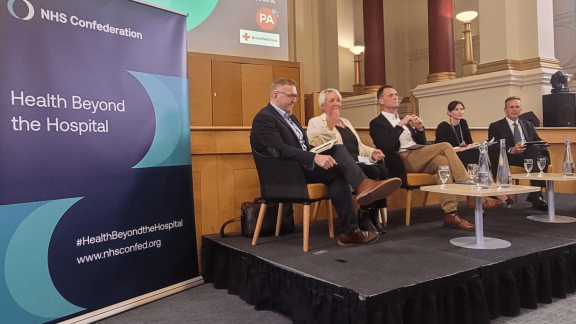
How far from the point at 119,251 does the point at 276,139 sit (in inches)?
38.0

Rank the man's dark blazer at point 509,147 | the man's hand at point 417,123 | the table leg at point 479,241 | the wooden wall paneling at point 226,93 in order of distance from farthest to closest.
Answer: the wooden wall paneling at point 226,93
the man's dark blazer at point 509,147
the man's hand at point 417,123
the table leg at point 479,241

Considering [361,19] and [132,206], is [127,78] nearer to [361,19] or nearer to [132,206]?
[132,206]

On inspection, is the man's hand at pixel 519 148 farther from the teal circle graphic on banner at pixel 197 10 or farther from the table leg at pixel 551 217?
the teal circle graphic on banner at pixel 197 10

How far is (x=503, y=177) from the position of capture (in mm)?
2469

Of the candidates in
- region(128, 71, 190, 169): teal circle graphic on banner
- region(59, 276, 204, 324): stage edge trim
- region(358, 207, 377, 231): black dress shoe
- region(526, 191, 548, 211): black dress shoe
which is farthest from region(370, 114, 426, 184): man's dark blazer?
region(59, 276, 204, 324): stage edge trim

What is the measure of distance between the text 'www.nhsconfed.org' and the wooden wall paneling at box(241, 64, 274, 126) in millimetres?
3327

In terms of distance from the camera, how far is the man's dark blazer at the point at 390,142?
304 cm

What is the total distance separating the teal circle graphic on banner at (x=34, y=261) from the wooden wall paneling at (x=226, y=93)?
3.46 metres

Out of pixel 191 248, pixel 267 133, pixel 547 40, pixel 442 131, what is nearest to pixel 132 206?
pixel 191 248

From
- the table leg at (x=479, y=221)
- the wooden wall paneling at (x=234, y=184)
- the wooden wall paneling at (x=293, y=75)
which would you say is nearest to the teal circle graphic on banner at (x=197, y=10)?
the wooden wall paneling at (x=293, y=75)

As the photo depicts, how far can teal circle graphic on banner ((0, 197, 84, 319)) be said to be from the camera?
1.73 meters

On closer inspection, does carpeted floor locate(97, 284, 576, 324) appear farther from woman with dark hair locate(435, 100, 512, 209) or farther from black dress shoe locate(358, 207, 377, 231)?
woman with dark hair locate(435, 100, 512, 209)

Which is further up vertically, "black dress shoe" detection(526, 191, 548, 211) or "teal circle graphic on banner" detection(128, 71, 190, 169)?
"teal circle graphic on banner" detection(128, 71, 190, 169)

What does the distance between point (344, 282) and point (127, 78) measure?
1.39 meters
